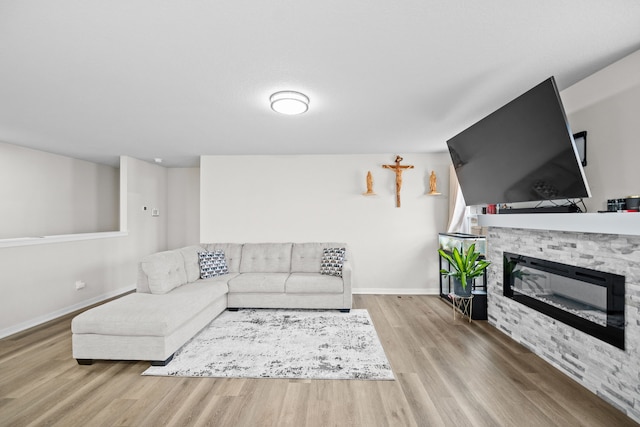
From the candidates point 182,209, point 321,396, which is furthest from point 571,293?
point 182,209

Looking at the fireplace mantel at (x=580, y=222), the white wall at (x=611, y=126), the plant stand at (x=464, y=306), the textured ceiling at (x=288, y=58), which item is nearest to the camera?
the textured ceiling at (x=288, y=58)

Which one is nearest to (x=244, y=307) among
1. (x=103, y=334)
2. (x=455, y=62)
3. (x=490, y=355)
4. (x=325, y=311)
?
(x=325, y=311)

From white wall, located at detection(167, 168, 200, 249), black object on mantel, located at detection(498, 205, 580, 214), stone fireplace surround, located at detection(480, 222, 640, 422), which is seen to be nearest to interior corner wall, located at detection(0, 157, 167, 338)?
white wall, located at detection(167, 168, 200, 249)

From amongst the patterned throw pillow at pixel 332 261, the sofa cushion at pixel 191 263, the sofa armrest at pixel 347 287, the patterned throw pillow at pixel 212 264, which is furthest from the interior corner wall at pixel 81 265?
the sofa armrest at pixel 347 287

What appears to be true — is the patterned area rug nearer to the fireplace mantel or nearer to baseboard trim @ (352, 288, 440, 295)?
baseboard trim @ (352, 288, 440, 295)

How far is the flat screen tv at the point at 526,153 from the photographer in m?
2.00

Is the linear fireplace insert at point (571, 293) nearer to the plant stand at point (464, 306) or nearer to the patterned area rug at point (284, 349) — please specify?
the plant stand at point (464, 306)

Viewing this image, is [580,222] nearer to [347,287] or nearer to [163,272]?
[347,287]

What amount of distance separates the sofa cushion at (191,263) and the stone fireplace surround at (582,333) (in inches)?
146

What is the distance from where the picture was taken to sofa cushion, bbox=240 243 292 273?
175 inches

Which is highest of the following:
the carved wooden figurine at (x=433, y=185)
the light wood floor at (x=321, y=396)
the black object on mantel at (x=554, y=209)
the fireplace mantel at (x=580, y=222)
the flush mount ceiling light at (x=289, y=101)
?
the flush mount ceiling light at (x=289, y=101)

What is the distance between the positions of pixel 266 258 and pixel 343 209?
5.01 feet

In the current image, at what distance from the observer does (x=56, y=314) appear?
3811 millimetres

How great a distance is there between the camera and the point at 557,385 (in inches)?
88.4
